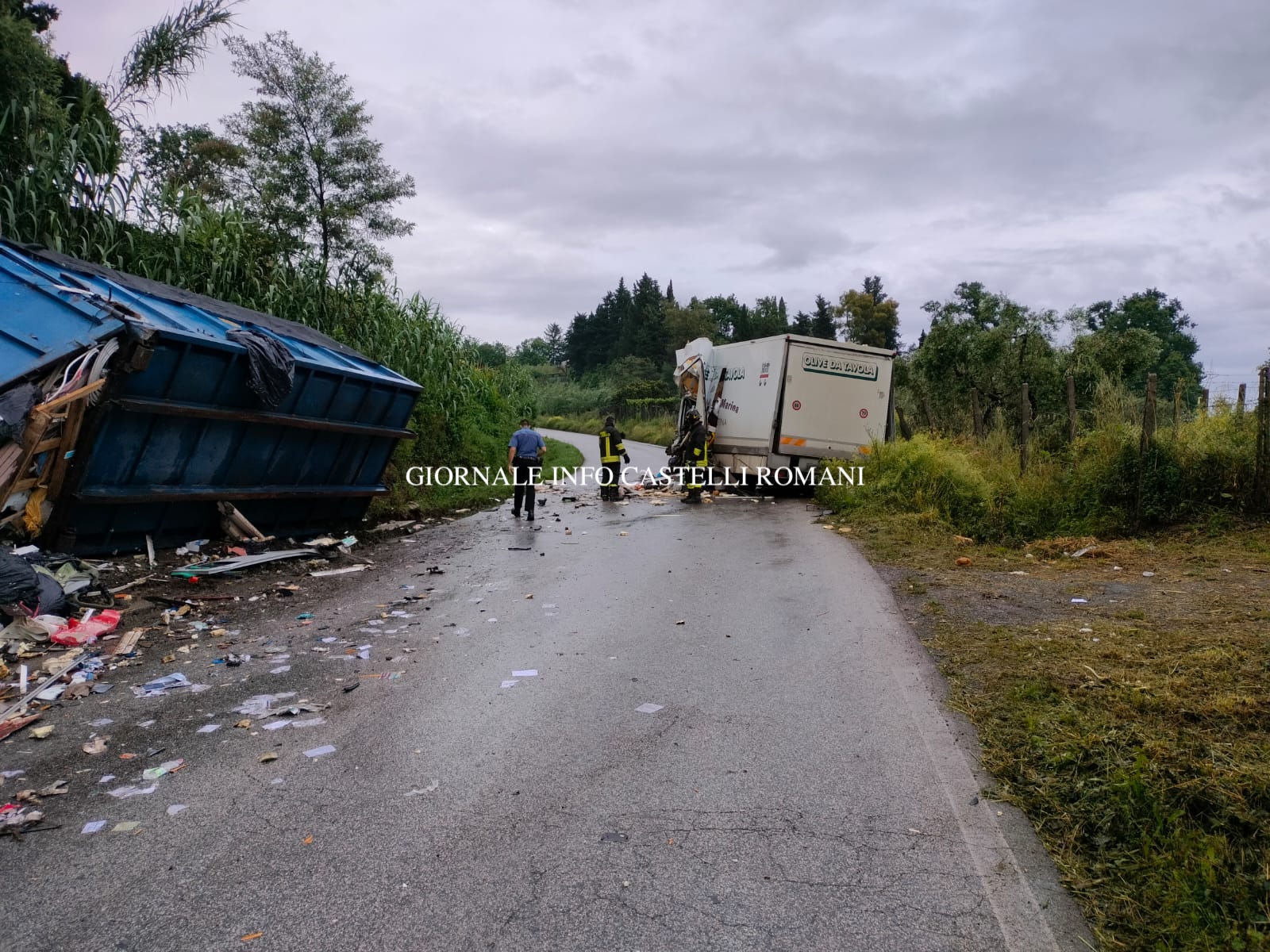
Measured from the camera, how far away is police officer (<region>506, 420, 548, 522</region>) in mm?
12242

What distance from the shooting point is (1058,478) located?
1066 centimetres

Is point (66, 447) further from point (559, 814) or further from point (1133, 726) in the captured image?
point (1133, 726)

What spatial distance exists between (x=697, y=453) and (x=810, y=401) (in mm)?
2210

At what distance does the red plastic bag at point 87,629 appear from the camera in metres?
5.32

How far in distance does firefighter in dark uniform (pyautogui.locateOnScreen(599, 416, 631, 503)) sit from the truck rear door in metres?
2.78

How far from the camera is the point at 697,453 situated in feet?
49.7

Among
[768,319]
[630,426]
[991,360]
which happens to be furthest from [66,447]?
[768,319]

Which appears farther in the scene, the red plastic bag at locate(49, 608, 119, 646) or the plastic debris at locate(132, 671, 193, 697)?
the red plastic bag at locate(49, 608, 119, 646)

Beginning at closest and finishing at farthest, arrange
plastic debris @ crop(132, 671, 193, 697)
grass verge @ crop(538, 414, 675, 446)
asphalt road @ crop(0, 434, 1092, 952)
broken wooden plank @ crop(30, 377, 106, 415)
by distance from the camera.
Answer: asphalt road @ crop(0, 434, 1092, 952) → plastic debris @ crop(132, 671, 193, 697) → broken wooden plank @ crop(30, 377, 106, 415) → grass verge @ crop(538, 414, 675, 446)

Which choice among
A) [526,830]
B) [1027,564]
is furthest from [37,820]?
[1027,564]

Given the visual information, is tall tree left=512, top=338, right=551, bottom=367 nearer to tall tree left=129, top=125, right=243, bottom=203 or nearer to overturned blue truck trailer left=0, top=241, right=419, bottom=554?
tall tree left=129, top=125, right=243, bottom=203

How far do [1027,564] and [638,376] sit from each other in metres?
55.8

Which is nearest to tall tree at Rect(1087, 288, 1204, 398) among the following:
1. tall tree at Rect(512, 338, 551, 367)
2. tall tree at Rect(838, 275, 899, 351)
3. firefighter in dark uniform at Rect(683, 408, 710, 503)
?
tall tree at Rect(838, 275, 899, 351)

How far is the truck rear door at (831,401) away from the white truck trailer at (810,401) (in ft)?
0.04
